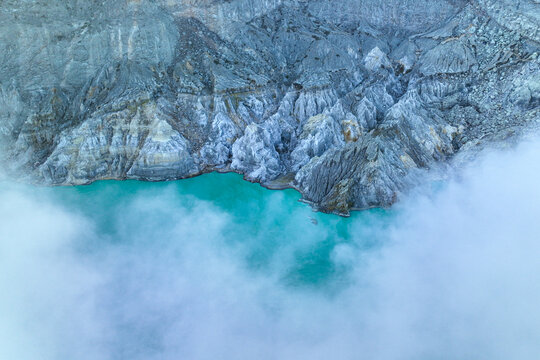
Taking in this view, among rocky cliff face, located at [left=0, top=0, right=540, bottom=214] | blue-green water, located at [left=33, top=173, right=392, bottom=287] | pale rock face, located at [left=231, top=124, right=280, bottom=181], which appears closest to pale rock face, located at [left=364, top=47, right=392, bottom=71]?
rocky cliff face, located at [left=0, top=0, right=540, bottom=214]

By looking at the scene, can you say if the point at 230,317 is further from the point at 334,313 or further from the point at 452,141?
the point at 452,141

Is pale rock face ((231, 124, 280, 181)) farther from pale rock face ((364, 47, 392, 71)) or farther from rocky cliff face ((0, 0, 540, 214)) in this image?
pale rock face ((364, 47, 392, 71))

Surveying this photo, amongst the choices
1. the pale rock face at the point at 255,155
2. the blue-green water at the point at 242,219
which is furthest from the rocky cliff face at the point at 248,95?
the blue-green water at the point at 242,219

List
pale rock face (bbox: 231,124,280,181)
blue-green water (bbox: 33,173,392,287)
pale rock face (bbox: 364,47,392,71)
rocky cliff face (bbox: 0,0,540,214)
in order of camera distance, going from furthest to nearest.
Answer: pale rock face (bbox: 364,47,392,71)
pale rock face (bbox: 231,124,280,181)
rocky cliff face (bbox: 0,0,540,214)
blue-green water (bbox: 33,173,392,287)

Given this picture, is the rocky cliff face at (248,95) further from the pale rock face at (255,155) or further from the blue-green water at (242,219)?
the blue-green water at (242,219)

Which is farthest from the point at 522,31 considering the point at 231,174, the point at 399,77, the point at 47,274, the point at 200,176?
the point at 47,274

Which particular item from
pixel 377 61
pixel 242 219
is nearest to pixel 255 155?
pixel 242 219
